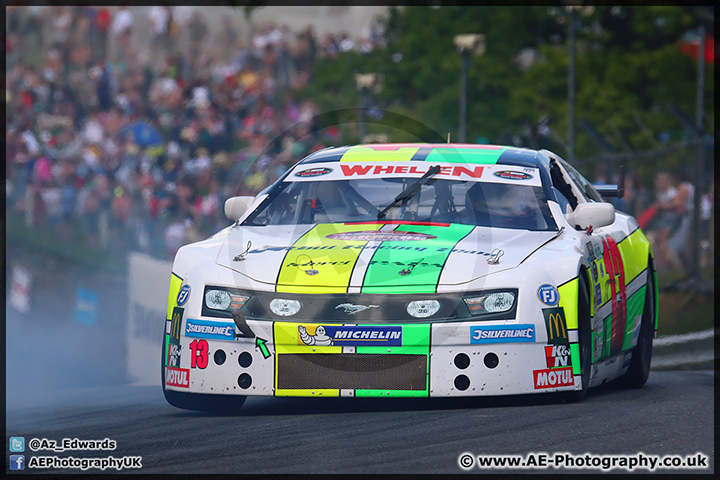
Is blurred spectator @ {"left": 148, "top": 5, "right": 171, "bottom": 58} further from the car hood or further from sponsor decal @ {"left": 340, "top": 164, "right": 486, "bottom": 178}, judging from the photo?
the car hood

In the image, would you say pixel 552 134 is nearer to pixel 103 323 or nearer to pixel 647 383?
pixel 103 323

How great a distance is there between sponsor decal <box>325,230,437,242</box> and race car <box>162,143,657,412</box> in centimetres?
1

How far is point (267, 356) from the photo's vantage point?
5.34 m

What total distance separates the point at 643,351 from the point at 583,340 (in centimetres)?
211

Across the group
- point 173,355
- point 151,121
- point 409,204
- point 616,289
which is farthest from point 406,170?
point 151,121

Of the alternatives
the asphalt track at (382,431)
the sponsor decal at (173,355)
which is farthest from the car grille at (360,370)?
the sponsor decal at (173,355)

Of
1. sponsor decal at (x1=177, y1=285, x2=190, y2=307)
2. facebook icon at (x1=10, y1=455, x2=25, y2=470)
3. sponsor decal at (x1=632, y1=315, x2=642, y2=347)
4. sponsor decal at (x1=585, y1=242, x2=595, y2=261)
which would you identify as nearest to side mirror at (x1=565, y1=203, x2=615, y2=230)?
sponsor decal at (x1=585, y1=242, x2=595, y2=261)

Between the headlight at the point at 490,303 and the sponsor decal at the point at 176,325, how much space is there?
151 cm

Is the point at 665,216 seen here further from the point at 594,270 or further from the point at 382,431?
the point at 382,431

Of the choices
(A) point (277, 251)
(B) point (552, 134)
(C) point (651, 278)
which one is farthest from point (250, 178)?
(A) point (277, 251)

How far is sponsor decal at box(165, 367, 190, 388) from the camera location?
557cm

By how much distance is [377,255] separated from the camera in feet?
18.2

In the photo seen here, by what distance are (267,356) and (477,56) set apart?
967 inches

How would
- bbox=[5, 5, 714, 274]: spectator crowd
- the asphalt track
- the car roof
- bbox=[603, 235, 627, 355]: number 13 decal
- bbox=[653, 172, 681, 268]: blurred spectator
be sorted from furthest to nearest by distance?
bbox=[5, 5, 714, 274]: spectator crowd < bbox=[653, 172, 681, 268]: blurred spectator < the car roof < bbox=[603, 235, 627, 355]: number 13 decal < the asphalt track
